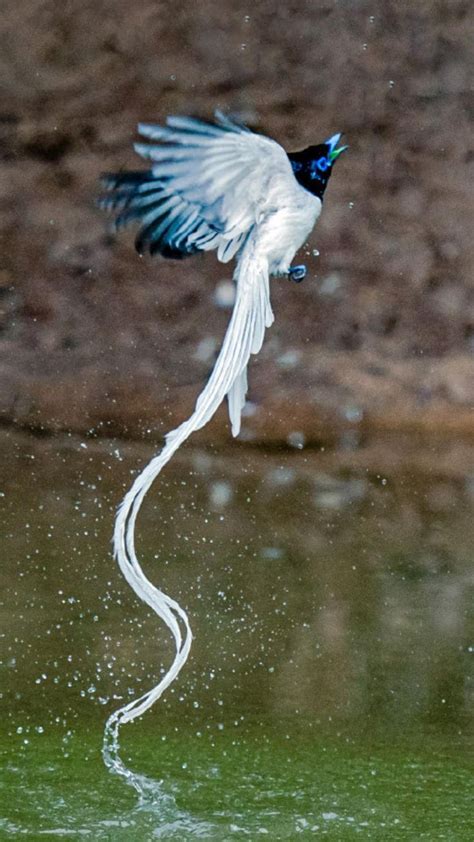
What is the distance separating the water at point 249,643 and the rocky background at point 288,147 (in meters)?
0.20

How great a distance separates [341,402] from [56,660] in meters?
1.22

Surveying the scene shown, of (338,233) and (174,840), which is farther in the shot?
(338,233)

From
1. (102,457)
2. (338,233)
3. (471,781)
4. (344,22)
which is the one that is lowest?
(471,781)

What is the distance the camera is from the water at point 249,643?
5.04 ft

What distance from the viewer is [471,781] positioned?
1613 mm

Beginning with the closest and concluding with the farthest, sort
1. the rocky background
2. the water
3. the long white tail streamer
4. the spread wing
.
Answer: the spread wing, the long white tail streamer, the water, the rocky background

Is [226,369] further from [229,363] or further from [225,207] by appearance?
[225,207]

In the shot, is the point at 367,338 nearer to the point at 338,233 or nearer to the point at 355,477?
the point at 338,233

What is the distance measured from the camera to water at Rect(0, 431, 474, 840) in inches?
60.5

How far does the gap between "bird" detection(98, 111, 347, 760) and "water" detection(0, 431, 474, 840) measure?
28 cm

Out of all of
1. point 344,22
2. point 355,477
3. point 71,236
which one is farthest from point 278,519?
point 344,22

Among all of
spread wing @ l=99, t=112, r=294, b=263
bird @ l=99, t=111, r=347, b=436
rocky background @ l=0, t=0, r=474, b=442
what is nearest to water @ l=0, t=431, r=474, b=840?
A: rocky background @ l=0, t=0, r=474, b=442

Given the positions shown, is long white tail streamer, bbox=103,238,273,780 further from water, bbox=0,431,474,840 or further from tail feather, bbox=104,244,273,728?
water, bbox=0,431,474,840

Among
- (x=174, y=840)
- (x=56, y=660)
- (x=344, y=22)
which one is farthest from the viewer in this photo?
(x=344, y=22)
